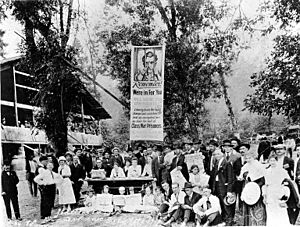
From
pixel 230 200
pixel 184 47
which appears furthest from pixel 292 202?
pixel 184 47

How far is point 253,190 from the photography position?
448 centimetres

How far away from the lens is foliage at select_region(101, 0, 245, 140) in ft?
15.2

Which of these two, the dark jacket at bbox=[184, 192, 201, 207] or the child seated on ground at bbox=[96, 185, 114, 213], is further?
the child seated on ground at bbox=[96, 185, 114, 213]

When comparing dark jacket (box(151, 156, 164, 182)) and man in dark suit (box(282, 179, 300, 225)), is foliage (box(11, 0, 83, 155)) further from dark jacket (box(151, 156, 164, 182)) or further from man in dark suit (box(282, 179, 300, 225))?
man in dark suit (box(282, 179, 300, 225))

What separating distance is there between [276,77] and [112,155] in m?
1.88

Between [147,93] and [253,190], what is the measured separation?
4.73ft

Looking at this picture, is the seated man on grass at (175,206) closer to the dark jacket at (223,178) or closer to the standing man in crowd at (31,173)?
the dark jacket at (223,178)

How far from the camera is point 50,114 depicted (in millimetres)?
5012

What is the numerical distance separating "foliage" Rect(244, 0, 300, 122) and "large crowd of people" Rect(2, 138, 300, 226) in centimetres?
37

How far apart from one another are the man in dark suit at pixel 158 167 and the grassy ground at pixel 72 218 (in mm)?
384

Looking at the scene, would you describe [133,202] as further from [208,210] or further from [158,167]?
[208,210]

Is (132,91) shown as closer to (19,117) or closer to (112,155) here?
(112,155)

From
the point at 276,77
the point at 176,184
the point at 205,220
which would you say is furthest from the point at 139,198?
the point at 276,77

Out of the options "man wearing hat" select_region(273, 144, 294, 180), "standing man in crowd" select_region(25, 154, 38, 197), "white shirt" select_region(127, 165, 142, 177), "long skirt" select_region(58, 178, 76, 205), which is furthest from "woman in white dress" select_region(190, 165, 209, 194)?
"standing man in crowd" select_region(25, 154, 38, 197)
